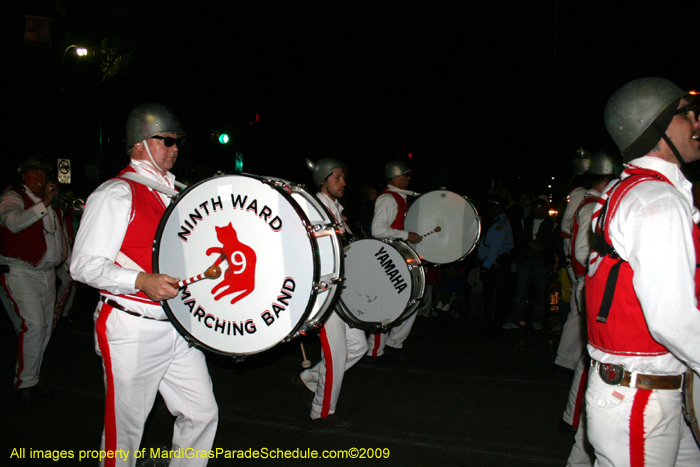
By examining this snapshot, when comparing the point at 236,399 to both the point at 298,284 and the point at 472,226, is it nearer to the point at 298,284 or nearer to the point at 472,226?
the point at 298,284

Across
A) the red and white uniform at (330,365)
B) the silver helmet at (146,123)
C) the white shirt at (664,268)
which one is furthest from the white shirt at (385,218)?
the white shirt at (664,268)

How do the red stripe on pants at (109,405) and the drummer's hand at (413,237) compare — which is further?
the drummer's hand at (413,237)

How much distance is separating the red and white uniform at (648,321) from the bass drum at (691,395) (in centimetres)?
3

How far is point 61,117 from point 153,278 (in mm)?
14492

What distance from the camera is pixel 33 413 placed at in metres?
4.20

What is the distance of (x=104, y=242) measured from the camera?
2.35 metres

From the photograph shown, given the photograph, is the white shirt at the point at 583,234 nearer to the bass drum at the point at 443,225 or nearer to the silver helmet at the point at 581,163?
the bass drum at the point at 443,225

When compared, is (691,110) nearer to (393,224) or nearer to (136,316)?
(136,316)

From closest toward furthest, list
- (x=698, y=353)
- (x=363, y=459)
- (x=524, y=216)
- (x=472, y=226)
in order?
(x=698, y=353) → (x=363, y=459) → (x=472, y=226) → (x=524, y=216)

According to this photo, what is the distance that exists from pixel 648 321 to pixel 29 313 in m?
4.72

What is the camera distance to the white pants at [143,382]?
95.7 inches

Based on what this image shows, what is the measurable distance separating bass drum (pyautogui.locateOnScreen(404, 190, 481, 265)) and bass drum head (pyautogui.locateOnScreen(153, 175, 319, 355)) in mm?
3732

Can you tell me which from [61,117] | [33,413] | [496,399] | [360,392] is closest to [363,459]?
[360,392]

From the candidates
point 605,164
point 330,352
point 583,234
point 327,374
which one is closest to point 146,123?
point 330,352
